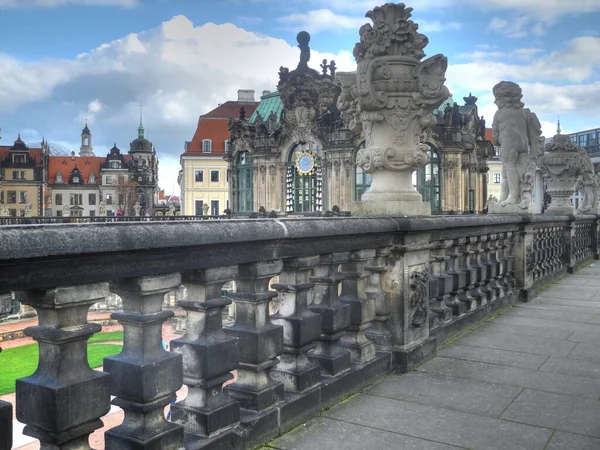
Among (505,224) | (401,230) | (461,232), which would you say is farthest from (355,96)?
(505,224)

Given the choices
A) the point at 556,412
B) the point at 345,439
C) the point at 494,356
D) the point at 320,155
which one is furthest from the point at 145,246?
the point at 320,155

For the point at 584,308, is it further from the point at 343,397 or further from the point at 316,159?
the point at 316,159

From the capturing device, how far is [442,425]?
12.1ft

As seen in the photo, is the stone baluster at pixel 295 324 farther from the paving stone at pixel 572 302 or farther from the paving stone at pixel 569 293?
the paving stone at pixel 569 293

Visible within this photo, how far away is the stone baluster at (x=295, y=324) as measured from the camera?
3.65 m

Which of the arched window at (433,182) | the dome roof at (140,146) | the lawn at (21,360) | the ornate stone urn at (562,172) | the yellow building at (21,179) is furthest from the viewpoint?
the dome roof at (140,146)

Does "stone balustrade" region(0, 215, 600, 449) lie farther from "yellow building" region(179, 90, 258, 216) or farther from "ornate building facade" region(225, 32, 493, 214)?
"yellow building" region(179, 90, 258, 216)

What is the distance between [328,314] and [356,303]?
478 mm

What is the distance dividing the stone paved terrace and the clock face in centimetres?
3752

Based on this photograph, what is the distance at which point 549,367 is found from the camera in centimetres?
512

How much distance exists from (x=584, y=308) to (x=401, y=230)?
15.1ft

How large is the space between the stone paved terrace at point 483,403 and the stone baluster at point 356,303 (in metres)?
0.29

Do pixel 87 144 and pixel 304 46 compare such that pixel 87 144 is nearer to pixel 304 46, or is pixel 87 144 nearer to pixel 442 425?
pixel 304 46

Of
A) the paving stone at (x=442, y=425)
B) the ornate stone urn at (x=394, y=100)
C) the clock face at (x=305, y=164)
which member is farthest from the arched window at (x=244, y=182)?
the paving stone at (x=442, y=425)
